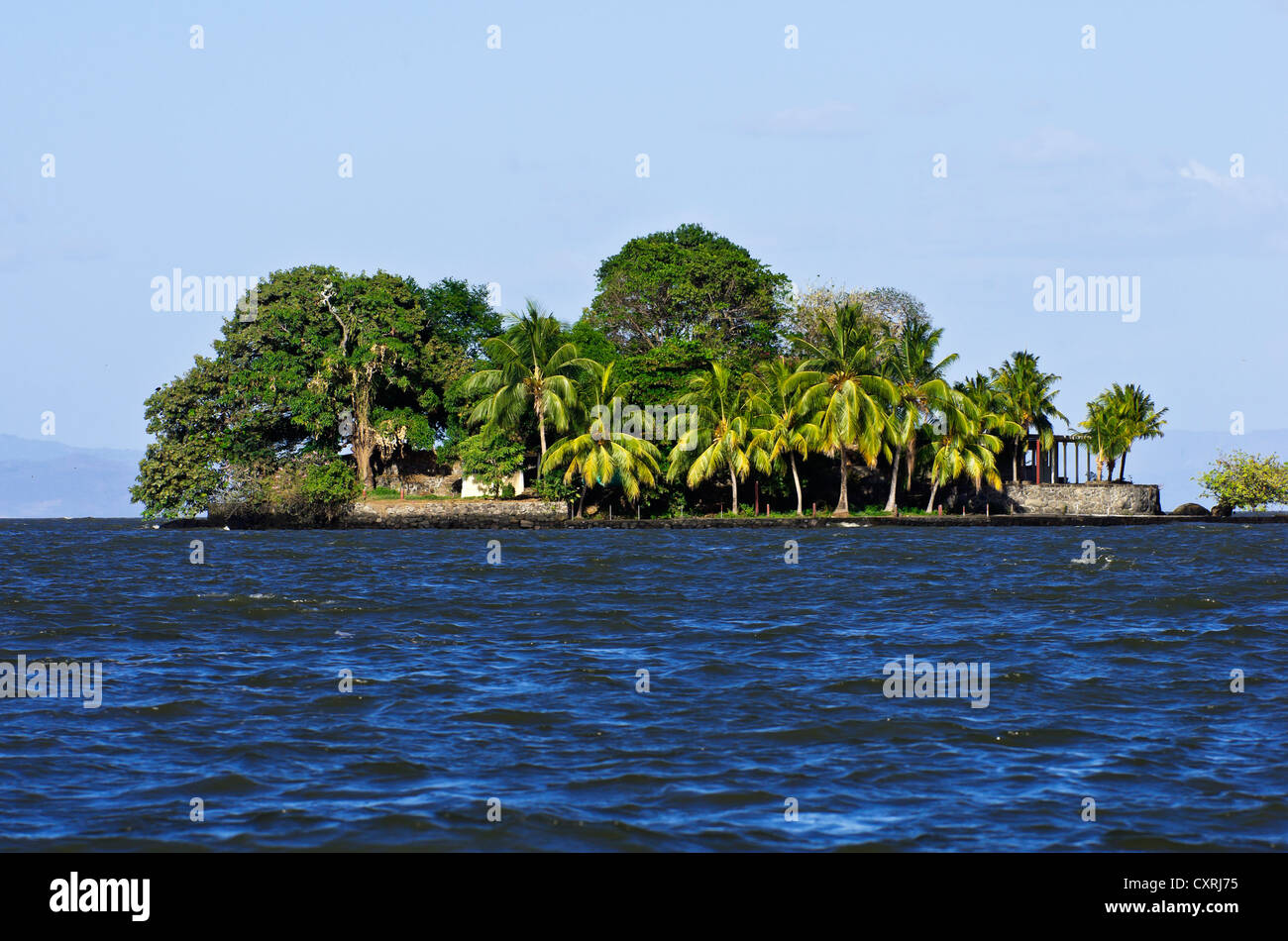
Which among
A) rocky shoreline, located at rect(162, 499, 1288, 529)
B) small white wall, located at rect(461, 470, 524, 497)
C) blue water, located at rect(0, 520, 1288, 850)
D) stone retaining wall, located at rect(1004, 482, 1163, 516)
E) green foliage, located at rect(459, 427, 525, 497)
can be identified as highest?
green foliage, located at rect(459, 427, 525, 497)

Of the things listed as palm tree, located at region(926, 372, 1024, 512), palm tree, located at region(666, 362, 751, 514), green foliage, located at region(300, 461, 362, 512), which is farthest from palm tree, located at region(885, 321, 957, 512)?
green foliage, located at region(300, 461, 362, 512)

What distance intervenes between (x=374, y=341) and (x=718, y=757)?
49806mm

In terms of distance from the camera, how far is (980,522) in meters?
54.7

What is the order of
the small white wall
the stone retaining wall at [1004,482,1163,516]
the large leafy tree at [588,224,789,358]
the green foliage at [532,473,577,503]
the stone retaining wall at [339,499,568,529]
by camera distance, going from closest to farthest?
the green foliage at [532,473,577,503] → the stone retaining wall at [339,499,568,529] → the small white wall → the stone retaining wall at [1004,482,1163,516] → the large leafy tree at [588,224,789,358]

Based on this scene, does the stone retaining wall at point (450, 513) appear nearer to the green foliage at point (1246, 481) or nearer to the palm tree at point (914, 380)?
A: the palm tree at point (914, 380)

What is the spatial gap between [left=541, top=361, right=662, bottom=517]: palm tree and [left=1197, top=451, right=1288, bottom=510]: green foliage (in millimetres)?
32185

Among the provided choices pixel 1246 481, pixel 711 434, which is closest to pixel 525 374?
pixel 711 434

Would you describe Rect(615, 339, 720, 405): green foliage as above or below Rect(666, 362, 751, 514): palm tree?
above

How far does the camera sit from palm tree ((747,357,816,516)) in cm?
5341

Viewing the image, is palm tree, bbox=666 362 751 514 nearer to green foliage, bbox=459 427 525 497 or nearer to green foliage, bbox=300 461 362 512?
green foliage, bbox=459 427 525 497

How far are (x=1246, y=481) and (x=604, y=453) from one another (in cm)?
3605
